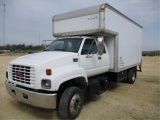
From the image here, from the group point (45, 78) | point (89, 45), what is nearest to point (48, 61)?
point (45, 78)

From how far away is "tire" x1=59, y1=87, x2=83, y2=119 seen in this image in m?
4.20

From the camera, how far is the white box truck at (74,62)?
4.04 meters

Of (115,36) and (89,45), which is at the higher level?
(115,36)

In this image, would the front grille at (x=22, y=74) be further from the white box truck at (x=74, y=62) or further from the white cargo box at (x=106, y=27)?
the white cargo box at (x=106, y=27)

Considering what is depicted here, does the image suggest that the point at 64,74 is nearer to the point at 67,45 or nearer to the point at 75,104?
the point at 75,104

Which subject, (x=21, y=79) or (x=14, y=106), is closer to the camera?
(x=21, y=79)

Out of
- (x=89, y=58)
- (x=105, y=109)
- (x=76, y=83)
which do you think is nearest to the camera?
(x=76, y=83)

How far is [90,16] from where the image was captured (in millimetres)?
5891

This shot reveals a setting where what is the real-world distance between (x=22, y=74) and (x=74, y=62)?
1.48 metres

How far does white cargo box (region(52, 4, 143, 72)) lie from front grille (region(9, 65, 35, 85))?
104 inches

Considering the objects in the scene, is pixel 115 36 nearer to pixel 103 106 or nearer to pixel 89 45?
pixel 89 45

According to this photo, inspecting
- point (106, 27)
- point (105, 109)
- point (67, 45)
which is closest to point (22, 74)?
point (67, 45)

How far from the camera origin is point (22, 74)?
170 inches

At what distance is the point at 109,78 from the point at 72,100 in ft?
11.1
